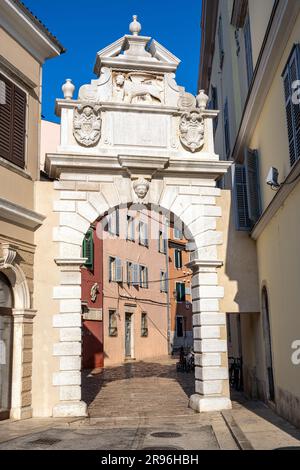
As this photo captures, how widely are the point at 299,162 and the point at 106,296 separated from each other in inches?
787

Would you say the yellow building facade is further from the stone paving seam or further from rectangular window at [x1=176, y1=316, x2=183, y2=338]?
rectangular window at [x1=176, y1=316, x2=183, y2=338]

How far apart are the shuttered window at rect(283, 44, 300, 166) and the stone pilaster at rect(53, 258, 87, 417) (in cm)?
540

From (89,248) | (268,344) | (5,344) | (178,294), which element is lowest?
(268,344)

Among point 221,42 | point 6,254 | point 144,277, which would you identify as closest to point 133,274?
point 144,277

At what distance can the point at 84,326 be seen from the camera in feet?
78.7

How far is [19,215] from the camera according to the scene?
1114cm

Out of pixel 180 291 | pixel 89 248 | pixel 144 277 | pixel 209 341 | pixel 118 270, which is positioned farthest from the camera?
pixel 180 291

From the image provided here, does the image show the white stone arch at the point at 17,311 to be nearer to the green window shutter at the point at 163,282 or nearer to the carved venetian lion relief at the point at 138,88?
the carved venetian lion relief at the point at 138,88

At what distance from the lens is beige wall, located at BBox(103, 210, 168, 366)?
88.7 feet

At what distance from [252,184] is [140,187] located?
8.43 feet

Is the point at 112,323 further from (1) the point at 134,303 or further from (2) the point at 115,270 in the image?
(1) the point at 134,303

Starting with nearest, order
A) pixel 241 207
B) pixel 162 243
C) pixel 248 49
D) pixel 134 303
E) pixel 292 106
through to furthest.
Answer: pixel 292 106, pixel 241 207, pixel 248 49, pixel 134 303, pixel 162 243

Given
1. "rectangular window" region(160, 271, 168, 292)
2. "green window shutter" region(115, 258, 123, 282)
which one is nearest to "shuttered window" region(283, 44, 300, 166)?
"green window shutter" region(115, 258, 123, 282)
